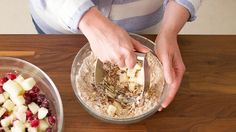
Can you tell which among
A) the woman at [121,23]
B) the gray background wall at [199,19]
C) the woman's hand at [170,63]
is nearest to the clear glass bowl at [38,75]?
the woman at [121,23]

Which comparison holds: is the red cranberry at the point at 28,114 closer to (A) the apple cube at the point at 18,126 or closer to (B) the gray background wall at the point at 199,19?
(A) the apple cube at the point at 18,126

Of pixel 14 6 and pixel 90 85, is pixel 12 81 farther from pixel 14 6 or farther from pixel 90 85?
pixel 14 6

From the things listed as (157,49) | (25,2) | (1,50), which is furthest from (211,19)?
(1,50)

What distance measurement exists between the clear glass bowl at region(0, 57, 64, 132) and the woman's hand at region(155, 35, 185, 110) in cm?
23

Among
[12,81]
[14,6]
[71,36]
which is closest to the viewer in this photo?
[12,81]

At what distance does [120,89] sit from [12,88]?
0.23 metres

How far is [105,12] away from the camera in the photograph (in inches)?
35.3

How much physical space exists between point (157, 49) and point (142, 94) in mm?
112

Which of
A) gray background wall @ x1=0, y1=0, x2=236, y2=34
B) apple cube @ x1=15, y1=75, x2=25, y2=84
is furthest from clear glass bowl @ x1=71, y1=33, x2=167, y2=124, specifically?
gray background wall @ x1=0, y1=0, x2=236, y2=34

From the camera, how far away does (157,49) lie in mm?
790

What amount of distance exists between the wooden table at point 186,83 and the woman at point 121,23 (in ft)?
0.19

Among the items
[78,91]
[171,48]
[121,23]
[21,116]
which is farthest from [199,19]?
[21,116]

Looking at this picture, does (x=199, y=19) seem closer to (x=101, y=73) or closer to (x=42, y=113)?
(x=101, y=73)

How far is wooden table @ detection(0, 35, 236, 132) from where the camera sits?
74 centimetres
